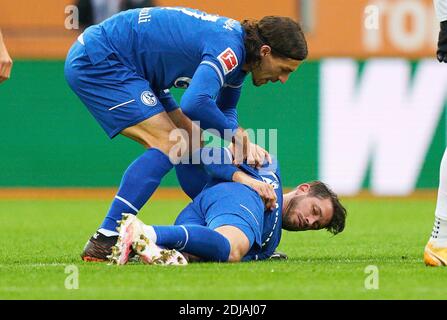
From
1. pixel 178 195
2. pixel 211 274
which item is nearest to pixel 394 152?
pixel 178 195

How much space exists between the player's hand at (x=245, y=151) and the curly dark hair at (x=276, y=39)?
1.52 ft

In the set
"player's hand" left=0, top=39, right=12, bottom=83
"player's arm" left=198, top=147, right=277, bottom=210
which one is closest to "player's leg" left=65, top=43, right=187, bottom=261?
"player's arm" left=198, top=147, right=277, bottom=210

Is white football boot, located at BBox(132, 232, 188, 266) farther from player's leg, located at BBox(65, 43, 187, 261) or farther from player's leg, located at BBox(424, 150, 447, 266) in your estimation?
player's leg, located at BBox(424, 150, 447, 266)

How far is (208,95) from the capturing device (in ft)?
18.6

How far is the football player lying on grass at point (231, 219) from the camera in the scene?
5.52 m

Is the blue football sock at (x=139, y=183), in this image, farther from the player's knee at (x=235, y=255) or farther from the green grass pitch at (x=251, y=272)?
the player's knee at (x=235, y=255)

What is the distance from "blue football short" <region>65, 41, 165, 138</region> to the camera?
A: 6.11 metres

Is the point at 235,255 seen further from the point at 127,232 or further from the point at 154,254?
the point at 127,232

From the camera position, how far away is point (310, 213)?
6305 millimetres

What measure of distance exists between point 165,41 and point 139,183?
2.76 ft

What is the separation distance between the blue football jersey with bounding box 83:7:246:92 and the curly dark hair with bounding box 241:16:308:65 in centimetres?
7

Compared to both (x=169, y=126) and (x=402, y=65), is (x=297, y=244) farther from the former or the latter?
(x=402, y=65)

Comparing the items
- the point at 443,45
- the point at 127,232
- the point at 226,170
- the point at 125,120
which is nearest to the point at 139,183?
the point at 125,120
